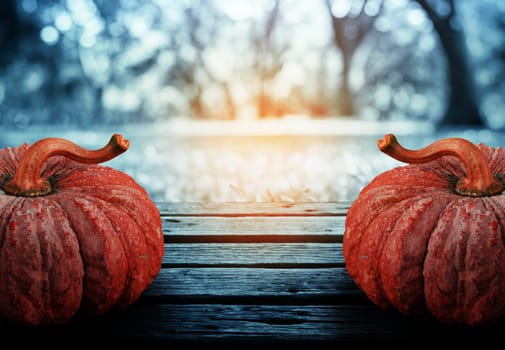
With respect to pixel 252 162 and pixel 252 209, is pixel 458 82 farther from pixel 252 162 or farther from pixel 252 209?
pixel 252 209

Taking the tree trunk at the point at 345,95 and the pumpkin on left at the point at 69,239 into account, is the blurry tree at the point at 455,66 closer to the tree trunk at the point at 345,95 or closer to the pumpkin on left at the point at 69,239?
the tree trunk at the point at 345,95

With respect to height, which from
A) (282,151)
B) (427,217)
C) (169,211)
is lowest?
(282,151)

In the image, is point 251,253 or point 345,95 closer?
point 251,253

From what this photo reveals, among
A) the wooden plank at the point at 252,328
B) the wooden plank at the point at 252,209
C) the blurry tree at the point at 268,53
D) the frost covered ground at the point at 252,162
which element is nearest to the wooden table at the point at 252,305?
the wooden plank at the point at 252,328

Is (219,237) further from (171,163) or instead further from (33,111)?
(33,111)

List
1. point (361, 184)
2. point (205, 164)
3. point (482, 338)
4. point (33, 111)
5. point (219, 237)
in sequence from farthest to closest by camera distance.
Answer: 1. point (33, 111)
2. point (205, 164)
3. point (361, 184)
4. point (219, 237)
5. point (482, 338)

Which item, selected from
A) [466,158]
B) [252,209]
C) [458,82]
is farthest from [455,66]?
[466,158]

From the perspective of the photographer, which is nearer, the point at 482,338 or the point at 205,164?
the point at 482,338

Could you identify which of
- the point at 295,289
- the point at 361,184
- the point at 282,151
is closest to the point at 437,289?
the point at 295,289
